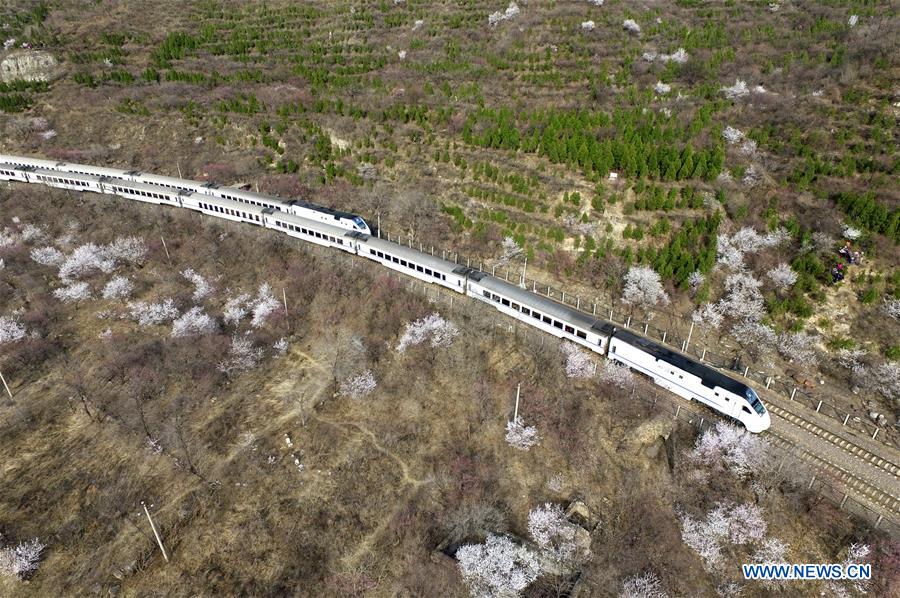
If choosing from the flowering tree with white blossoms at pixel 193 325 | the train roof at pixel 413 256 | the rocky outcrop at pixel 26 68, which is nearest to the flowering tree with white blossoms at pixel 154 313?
the flowering tree with white blossoms at pixel 193 325

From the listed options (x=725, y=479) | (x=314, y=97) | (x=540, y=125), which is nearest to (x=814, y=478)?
(x=725, y=479)

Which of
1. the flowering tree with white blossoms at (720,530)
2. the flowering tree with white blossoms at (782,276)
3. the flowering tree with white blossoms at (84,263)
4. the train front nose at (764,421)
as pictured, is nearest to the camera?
the flowering tree with white blossoms at (720,530)

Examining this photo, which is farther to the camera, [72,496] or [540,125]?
[540,125]

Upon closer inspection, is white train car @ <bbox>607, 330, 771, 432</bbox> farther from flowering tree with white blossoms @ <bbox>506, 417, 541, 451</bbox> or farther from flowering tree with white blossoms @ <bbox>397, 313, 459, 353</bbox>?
flowering tree with white blossoms @ <bbox>397, 313, 459, 353</bbox>

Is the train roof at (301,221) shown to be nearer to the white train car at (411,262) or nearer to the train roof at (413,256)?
A: the white train car at (411,262)

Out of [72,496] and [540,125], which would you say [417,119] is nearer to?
[540,125]

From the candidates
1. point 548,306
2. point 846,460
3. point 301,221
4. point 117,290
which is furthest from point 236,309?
point 846,460

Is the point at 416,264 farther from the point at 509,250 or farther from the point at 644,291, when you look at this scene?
the point at 644,291
